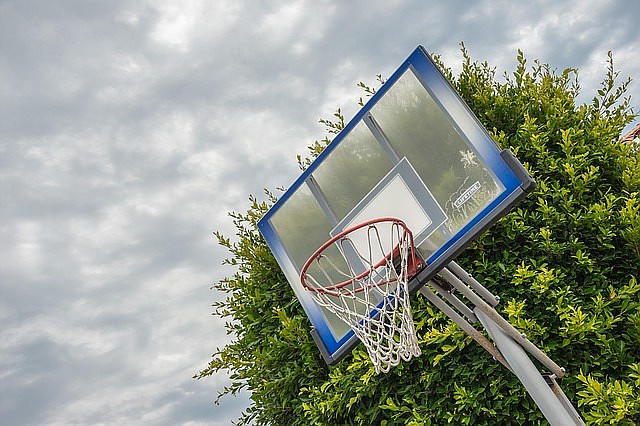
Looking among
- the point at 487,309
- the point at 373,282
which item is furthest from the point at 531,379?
the point at 373,282

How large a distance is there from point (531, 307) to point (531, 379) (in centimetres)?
102

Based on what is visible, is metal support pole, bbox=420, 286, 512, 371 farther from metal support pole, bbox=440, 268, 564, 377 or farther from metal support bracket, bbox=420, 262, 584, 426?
metal support pole, bbox=440, 268, 564, 377

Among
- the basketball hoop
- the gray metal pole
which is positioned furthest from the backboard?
the gray metal pole

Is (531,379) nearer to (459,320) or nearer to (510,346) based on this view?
(510,346)

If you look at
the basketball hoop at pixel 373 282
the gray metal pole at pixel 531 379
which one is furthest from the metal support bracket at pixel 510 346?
the basketball hoop at pixel 373 282

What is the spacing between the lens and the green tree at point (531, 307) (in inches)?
162

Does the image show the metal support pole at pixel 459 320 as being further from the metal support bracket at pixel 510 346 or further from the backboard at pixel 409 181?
the backboard at pixel 409 181

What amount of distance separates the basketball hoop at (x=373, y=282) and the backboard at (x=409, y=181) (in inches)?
3.8

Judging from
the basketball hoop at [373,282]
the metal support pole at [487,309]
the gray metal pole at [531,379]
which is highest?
the basketball hoop at [373,282]

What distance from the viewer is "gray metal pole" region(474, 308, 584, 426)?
331cm

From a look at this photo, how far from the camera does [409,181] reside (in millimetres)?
3629

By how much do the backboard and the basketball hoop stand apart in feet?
0.31

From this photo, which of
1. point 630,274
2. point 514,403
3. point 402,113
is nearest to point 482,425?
point 514,403

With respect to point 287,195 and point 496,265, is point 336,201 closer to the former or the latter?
point 287,195
